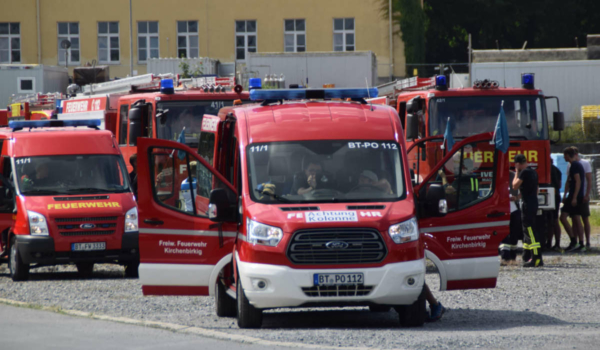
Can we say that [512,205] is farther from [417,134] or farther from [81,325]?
[81,325]

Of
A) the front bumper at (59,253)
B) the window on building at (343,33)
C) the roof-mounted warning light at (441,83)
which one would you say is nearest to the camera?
the front bumper at (59,253)

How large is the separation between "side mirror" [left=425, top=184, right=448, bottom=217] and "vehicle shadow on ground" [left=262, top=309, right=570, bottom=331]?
3.72 ft

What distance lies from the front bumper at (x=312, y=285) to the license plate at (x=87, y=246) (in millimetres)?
5952

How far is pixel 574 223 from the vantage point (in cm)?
1822

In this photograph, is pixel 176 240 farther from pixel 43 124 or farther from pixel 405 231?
pixel 43 124

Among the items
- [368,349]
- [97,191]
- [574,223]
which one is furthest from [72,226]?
[574,223]

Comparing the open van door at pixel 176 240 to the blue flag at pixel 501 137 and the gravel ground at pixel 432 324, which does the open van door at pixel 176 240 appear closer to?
the gravel ground at pixel 432 324

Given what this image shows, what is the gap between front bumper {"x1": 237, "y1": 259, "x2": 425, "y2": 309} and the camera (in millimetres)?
9203

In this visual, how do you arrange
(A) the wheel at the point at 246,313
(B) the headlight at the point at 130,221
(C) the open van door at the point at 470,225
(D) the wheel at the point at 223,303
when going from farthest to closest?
(B) the headlight at the point at 130,221
(D) the wheel at the point at 223,303
(C) the open van door at the point at 470,225
(A) the wheel at the point at 246,313

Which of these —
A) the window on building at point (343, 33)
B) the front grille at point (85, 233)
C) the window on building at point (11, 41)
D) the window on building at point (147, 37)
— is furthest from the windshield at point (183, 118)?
the window on building at point (11, 41)

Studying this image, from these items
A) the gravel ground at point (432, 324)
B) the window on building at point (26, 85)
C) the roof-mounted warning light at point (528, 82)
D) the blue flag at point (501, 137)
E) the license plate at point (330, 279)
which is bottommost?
the gravel ground at point (432, 324)

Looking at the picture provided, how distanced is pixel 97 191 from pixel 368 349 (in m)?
8.22

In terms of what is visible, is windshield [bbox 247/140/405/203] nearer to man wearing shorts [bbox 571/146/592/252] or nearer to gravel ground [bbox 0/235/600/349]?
gravel ground [bbox 0/235/600/349]

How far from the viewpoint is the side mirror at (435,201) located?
32.2 feet
